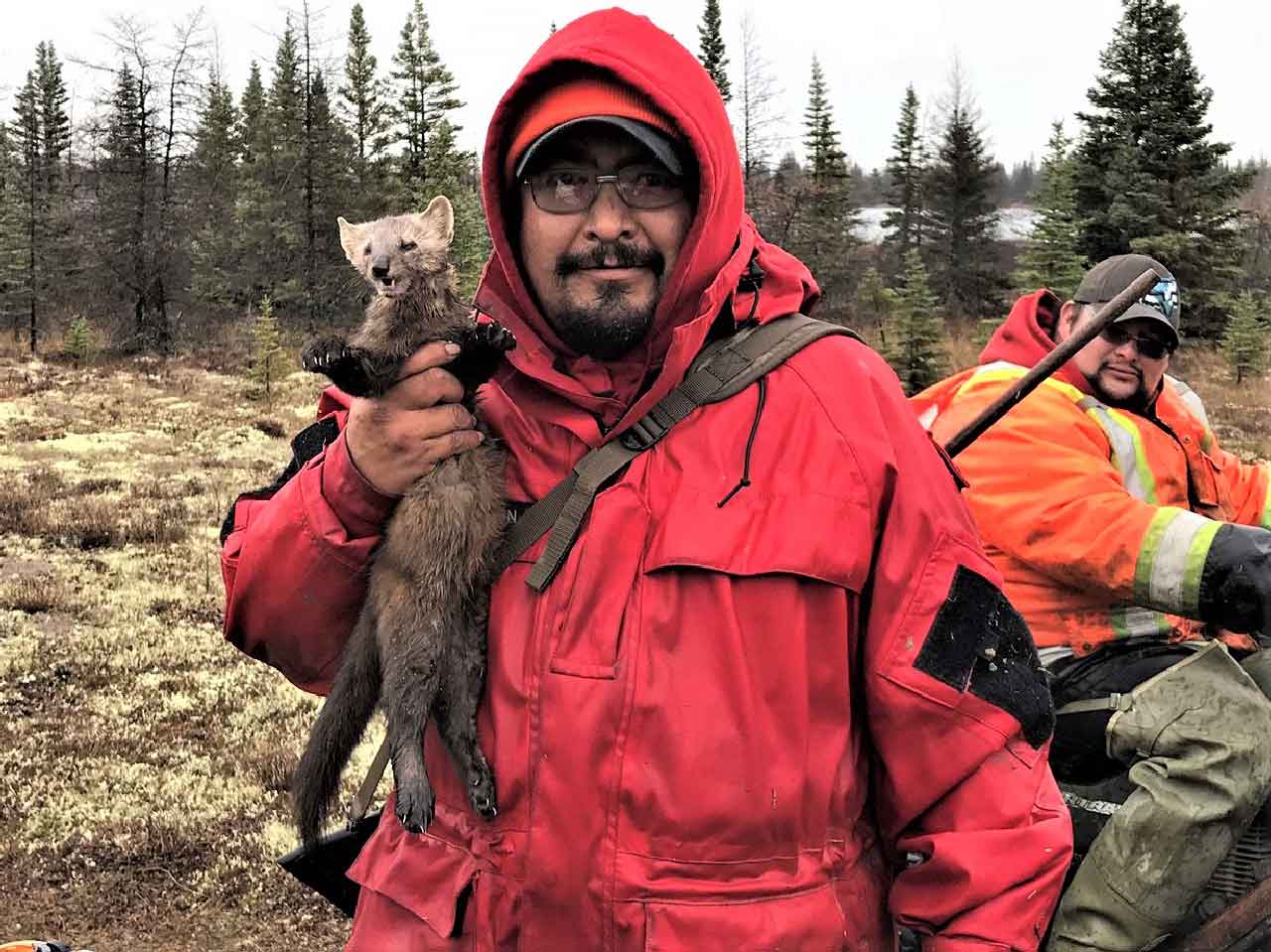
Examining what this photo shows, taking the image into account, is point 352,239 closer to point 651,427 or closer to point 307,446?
point 307,446

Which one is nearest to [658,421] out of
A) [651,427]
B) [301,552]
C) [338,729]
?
[651,427]

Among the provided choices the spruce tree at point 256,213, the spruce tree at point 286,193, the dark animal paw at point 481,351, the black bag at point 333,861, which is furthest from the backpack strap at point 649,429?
the spruce tree at point 256,213

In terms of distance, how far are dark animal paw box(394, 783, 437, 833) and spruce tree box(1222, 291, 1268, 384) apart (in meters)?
30.4

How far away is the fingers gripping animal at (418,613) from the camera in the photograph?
7.82 feet

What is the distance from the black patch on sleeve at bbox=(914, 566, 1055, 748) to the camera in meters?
2.00

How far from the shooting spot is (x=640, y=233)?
2256mm

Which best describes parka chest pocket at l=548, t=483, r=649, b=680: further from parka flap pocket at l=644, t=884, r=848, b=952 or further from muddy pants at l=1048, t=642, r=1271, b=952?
muddy pants at l=1048, t=642, r=1271, b=952

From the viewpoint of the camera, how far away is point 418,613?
2539 mm

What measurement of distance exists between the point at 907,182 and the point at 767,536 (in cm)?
5500

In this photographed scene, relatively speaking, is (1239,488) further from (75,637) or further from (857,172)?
(857,172)

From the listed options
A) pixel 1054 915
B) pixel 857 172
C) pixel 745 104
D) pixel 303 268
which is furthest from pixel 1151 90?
pixel 857 172

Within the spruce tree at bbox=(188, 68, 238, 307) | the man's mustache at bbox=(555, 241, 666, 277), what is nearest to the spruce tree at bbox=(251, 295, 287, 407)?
the spruce tree at bbox=(188, 68, 238, 307)

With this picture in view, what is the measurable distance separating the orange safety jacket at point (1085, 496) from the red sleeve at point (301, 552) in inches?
90.8

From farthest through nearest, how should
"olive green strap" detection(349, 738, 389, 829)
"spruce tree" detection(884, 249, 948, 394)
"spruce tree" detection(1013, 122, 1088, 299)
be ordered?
1. "spruce tree" detection(1013, 122, 1088, 299)
2. "spruce tree" detection(884, 249, 948, 394)
3. "olive green strap" detection(349, 738, 389, 829)
